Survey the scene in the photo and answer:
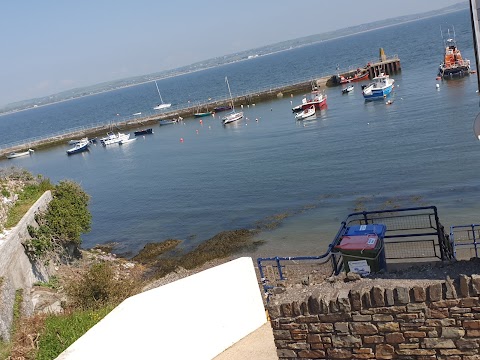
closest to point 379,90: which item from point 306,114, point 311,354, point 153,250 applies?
point 306,114

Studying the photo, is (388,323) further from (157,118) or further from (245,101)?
(157,118)

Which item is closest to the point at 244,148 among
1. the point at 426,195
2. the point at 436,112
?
the point at 436,112

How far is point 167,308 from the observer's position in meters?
9.00

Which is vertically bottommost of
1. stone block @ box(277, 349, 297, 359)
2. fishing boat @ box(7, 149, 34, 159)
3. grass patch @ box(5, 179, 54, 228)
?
fishing boat @ box(7, 149, 34, 159)

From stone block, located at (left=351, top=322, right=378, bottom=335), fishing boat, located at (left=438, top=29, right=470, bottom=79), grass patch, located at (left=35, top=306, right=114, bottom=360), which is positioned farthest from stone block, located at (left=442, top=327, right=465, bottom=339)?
fishing boat, located at (left=438, top=29, right=470, bottom=79)

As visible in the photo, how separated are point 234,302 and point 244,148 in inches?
1498

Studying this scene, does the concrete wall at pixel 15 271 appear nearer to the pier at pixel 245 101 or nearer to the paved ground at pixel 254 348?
the paved ground at pixel 254 348

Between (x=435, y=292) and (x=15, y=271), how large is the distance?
545 inches

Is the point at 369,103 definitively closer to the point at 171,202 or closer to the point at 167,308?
the point at 171,202

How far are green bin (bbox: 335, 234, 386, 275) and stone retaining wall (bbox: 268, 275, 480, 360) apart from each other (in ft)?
15.0

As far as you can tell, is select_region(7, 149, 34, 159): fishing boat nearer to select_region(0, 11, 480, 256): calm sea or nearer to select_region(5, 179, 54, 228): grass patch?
select_region(0, 11, 480, 256): calm sea

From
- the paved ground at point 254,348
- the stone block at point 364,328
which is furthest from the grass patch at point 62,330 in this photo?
the stone block at point 364,328

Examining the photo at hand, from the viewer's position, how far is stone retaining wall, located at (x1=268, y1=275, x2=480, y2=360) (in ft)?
16.5

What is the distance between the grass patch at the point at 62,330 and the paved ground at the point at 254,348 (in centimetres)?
265
